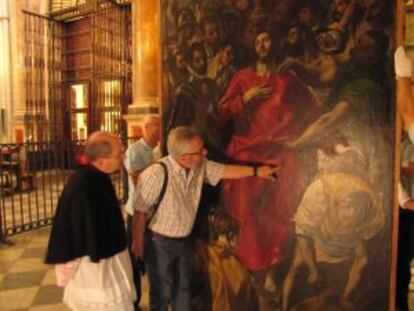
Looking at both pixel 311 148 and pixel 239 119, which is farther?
pixel 239 119

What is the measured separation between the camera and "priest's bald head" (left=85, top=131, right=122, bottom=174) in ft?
7.25

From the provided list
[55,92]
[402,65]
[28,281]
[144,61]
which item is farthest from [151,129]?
[55,92]

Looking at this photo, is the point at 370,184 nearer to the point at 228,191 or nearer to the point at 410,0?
the point at 228,191

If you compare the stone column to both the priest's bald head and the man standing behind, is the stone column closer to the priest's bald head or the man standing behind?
the man standing behind

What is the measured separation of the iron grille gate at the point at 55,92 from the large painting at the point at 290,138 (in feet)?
16.9

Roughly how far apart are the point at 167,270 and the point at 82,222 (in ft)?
2.28

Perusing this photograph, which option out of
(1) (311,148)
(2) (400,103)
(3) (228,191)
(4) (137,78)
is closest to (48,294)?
(3) (228,191)

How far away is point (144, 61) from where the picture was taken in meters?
7.05

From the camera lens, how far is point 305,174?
2354 millimetres

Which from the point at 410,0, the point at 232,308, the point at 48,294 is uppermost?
the point at 410,0

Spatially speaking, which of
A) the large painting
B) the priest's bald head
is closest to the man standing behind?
the large painting

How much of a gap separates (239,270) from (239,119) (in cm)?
90

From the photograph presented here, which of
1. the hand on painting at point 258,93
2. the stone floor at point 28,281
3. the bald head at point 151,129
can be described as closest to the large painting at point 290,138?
the hand on painting at point 258,93

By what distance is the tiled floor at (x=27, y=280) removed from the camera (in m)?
3.62
